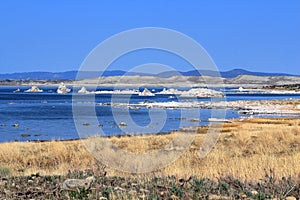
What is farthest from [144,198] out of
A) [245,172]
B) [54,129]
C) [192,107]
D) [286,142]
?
[192,107]

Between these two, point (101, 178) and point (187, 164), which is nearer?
point (101, 178)

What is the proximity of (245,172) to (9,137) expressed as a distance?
1240 inches

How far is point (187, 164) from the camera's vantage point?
15344 millimetres

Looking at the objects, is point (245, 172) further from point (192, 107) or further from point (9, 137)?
point (192, 107)

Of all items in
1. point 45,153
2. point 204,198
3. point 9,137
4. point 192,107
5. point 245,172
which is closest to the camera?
point 204,198

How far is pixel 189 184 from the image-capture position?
29.0 feet

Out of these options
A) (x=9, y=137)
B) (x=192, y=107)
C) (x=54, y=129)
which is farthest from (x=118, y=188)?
(x=192, y=107)

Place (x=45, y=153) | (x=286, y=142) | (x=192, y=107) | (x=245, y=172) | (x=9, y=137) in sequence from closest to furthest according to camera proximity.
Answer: (x=245, y=172)
(x=45, y=153)
(x=286, y=142)
(x=9, y=137)
(x=192, y=107)

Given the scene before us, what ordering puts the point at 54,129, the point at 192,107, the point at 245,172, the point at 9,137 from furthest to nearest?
the point at 192,107, the point at 54,129, the point at 9,137, the point at 245,172

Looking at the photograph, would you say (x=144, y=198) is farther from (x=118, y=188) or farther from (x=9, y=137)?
(x=9, y=137)

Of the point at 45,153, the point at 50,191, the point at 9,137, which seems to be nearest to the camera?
the point at 50,191

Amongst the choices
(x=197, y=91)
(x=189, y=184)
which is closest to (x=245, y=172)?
(x=189, y=184)

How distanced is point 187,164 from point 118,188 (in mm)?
7154

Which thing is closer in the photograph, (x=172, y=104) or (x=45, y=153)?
(x=45, y=153)
